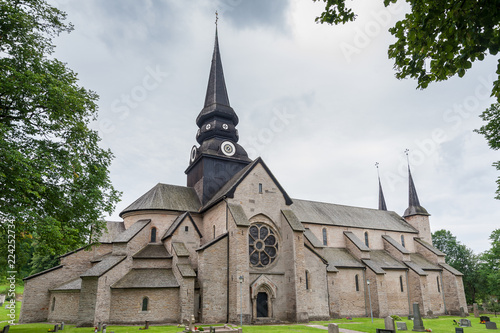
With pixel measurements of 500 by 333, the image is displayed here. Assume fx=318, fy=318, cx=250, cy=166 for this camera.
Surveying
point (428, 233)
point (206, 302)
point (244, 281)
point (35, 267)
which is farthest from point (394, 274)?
point (35, 267)

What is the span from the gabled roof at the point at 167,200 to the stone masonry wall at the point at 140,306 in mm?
8575

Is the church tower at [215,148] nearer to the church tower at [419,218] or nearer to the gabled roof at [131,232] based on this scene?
the gabled roof at [131,232]

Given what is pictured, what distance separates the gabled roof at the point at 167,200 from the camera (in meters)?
31.0

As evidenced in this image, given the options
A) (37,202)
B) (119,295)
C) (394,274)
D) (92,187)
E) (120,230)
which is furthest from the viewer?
(394,274)

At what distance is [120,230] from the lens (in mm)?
31578

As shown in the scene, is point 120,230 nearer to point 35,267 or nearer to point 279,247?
point 279,247

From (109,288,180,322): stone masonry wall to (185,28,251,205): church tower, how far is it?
10660 mm

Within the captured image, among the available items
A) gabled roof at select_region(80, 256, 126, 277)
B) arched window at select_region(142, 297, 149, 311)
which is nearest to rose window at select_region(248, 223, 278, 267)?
arched window at select_region(142, 297, 149, 311)

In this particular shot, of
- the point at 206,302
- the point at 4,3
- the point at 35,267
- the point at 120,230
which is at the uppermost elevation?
the point at 4,3

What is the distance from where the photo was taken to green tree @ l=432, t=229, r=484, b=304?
2032 inches

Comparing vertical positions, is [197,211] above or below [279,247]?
above

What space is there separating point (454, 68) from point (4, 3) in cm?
1712

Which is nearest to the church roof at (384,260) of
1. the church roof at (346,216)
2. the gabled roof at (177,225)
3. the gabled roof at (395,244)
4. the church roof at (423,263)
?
the gabled roof at (395,244)

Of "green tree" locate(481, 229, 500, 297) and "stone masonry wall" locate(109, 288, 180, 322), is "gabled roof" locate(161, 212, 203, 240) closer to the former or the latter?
"stone masonry wall" locate(109, 288, 180, 322)
